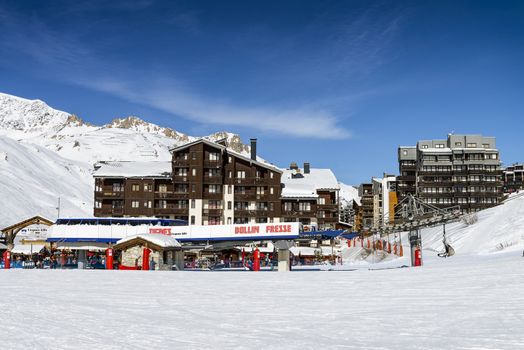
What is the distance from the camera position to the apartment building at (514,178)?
15600cm

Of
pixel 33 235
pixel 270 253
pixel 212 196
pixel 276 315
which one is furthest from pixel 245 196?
pixel 276 315

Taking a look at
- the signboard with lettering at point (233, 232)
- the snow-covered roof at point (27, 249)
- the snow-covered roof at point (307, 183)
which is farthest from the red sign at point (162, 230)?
the snow-covered roof at point (307, 183)

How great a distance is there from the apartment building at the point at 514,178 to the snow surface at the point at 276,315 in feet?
472

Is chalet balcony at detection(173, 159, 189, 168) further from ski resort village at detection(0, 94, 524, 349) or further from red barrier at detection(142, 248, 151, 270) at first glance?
red barrier at detection(142, 248, 151, 270)

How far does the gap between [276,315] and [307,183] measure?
234 ft

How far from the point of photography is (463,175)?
10856 centimetres

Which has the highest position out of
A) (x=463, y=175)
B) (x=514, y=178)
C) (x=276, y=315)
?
(x=514, y=178)

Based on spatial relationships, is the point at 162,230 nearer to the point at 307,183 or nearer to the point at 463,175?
the point at 307,183

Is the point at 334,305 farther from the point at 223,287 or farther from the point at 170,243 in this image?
the point at 170,243

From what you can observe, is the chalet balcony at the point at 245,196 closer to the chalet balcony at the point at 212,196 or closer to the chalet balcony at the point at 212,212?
the chalet balcony at the point at 212,196

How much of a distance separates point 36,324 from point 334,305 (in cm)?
866

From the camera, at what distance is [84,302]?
60.0ft

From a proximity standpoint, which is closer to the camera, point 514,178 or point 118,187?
point 118,187

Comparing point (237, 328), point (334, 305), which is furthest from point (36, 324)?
point (334, 305)
